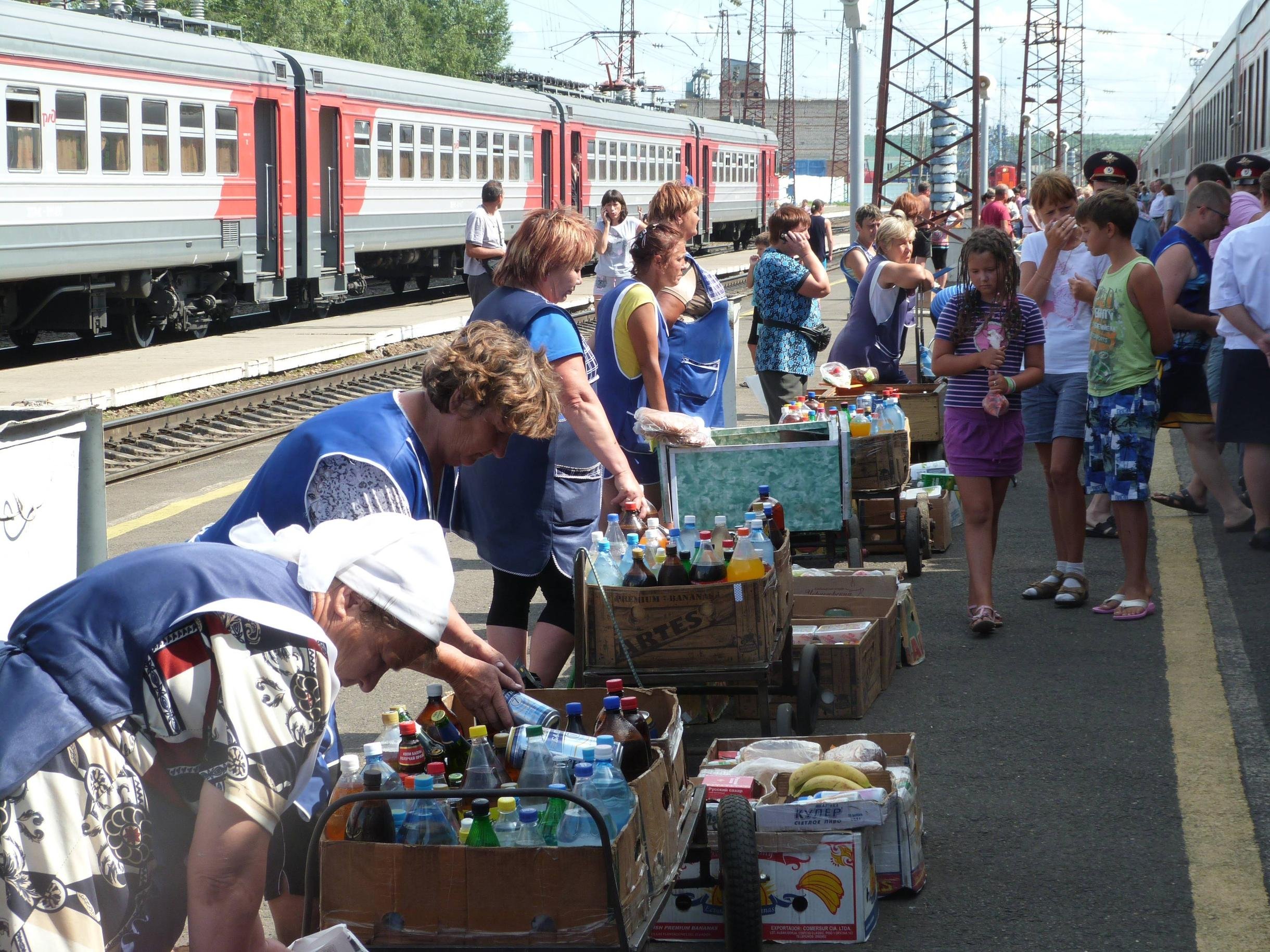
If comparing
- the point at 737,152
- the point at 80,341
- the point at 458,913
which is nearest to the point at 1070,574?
the point at 458,913

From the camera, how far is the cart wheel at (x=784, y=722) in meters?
5.21

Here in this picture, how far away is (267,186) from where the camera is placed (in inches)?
774

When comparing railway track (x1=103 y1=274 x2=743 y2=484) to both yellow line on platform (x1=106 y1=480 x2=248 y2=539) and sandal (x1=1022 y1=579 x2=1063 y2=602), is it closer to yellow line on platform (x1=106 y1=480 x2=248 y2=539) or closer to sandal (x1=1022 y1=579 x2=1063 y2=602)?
yellow line on platform (x1=106 y1=480 x2=248 y2=539)

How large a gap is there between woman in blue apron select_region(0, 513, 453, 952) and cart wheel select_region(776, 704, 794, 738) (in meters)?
3.01

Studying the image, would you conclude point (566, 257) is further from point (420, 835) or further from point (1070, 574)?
point (1070, 574)

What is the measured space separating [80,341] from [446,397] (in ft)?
54.7

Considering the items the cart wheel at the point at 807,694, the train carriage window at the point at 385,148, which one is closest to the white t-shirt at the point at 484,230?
the train carriage window at the point at 385,148

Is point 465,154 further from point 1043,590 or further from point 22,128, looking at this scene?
point 1043,590

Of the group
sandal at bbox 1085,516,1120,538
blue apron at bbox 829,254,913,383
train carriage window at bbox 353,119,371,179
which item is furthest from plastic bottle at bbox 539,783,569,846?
train carriage window at bbox 353,119,371,179

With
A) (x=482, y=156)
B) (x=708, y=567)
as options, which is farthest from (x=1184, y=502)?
(x=482, y=156)

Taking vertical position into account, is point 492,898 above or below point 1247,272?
below

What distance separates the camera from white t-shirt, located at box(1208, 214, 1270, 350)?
298 inches

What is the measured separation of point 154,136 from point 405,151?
250 inches

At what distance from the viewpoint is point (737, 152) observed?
42781mm
